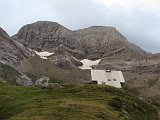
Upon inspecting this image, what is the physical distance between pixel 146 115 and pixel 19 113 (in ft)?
122

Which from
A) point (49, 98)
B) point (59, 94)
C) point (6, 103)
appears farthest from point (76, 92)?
point (6, 103)

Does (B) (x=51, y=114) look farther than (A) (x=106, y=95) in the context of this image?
No

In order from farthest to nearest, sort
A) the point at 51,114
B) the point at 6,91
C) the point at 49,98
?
the point at 6,91, the point at 49,98, the point at 51,114

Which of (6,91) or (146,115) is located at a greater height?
(6,91)

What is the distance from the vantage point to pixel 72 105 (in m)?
84.1

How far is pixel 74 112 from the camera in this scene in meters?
78.0

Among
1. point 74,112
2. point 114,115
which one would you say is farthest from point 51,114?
point 114,115

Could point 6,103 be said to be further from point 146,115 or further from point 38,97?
point 146,115

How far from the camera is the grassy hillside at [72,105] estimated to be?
76.5 metres

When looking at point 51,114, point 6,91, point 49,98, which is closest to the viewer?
point 51,114

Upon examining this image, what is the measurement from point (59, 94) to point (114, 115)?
27.1 meters

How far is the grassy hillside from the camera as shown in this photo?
76500 millimetres

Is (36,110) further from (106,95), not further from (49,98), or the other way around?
(106,95)

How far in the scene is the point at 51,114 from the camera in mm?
75188
